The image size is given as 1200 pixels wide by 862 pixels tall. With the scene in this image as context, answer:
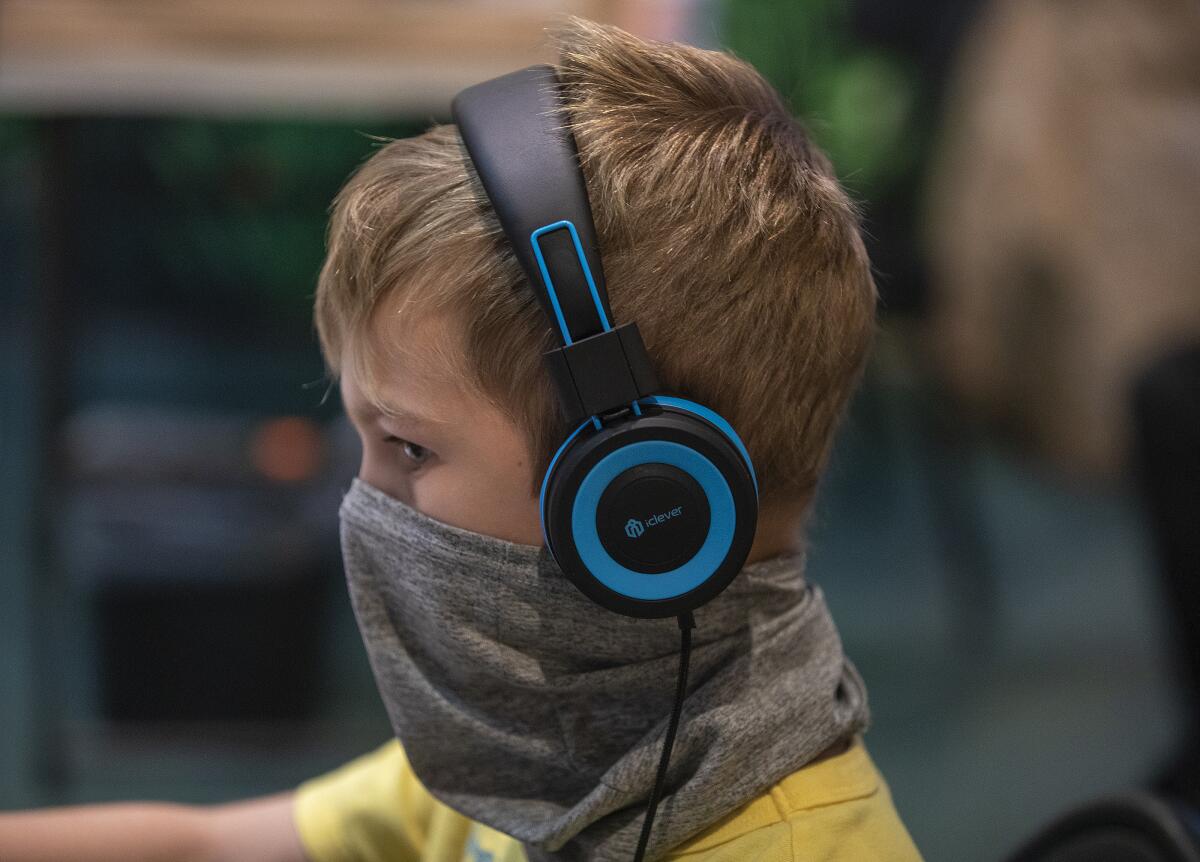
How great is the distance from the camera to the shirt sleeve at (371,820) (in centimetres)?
82

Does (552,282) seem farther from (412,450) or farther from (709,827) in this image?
(709,827)

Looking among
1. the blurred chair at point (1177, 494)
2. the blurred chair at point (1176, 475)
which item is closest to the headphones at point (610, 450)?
the blurred chair at point (1177, 494)

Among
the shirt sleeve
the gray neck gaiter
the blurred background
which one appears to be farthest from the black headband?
the shirt sleeve

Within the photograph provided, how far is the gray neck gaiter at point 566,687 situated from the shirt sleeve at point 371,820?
150 mm

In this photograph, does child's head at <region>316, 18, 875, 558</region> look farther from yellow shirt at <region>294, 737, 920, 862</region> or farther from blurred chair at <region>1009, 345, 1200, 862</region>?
blurred chair at <region>1009, 345, 1200, 862</region>

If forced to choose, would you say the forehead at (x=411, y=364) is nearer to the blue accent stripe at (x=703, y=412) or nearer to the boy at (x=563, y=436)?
the boy at (x=563, y=436)

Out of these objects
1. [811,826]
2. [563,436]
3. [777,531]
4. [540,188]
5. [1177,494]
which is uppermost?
[540,188]

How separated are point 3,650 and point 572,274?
228 cm

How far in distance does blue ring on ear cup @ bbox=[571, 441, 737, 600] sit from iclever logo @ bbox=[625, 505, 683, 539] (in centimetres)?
2

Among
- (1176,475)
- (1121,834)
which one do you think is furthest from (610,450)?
(1176,475)

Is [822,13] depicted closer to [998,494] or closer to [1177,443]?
[998,494]

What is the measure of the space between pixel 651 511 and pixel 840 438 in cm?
30

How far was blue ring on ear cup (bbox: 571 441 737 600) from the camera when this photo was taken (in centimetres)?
56

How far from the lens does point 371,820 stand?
0.83 m
